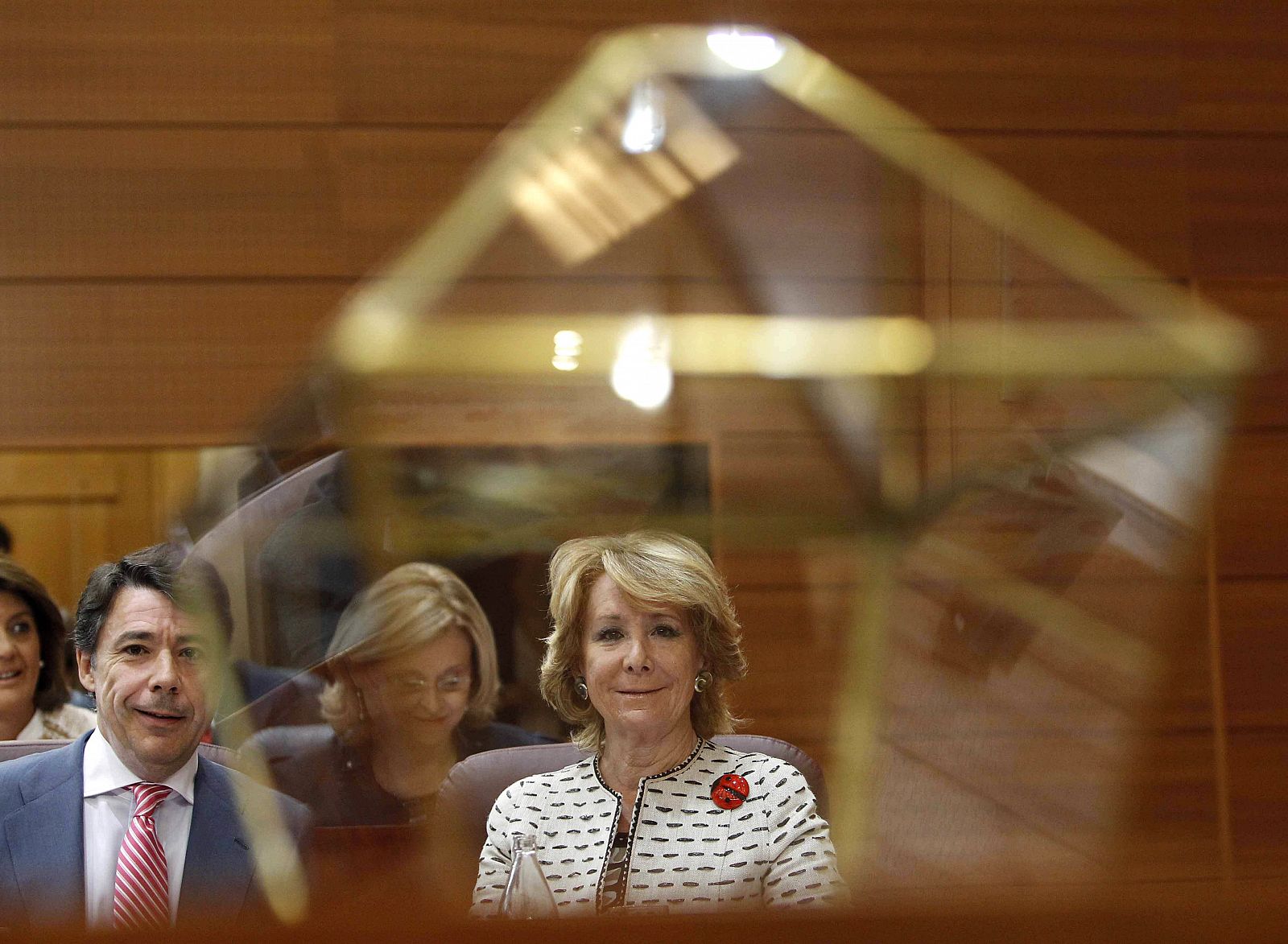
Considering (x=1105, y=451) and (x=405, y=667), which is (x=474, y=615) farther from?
(x=1105, y=451)

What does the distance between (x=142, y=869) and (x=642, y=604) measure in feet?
1.45

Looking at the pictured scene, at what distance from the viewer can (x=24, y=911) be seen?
3.15 ft

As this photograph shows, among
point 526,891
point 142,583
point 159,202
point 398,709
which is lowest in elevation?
point 526,891

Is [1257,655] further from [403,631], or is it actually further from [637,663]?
[403,631]

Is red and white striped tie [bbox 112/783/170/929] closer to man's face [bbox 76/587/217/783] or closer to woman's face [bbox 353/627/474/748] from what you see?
man's face [bbox 76/587/217/783]

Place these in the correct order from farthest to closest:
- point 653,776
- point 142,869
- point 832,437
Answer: point 832,437 < point 653,776 < point 142,869

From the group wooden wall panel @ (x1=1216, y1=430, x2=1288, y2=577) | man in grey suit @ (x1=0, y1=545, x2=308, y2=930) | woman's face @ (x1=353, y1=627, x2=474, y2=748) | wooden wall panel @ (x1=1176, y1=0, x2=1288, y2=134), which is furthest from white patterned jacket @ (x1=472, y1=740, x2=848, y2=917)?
wooden wall panel @ (x1=1176, y1=0, x2=1288, y2=134)

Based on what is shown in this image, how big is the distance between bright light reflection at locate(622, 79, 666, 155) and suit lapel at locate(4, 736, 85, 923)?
72 centimetres

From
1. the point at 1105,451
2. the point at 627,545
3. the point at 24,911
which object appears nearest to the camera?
the point at 24,911

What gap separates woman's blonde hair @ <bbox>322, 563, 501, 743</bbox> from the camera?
1138 mm

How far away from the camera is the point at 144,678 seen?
1.03m

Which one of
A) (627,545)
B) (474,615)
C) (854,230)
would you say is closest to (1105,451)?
(854,230)

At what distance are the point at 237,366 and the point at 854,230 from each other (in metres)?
0.56

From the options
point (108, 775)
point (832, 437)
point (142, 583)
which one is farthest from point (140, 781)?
point (832, 437)
